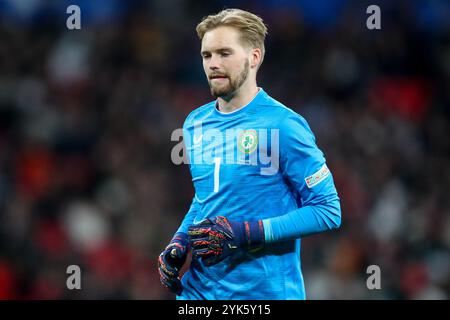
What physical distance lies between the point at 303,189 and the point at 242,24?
0.91 metres

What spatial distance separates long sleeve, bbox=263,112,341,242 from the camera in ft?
12.6

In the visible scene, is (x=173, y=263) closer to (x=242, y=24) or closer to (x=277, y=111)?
(x=277, y=111)

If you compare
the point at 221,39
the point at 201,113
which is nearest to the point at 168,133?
the point at 201,113

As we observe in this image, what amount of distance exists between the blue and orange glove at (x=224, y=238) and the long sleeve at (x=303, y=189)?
0.06m

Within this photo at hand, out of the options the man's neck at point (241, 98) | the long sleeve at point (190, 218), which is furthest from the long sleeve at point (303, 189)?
the long sleeve at point (190, 218)

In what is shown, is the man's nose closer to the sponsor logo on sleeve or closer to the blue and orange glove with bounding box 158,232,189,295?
the sponsor logo on sleeve

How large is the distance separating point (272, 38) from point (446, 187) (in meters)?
3.31

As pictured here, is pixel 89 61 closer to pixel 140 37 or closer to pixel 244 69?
pixel 140 37

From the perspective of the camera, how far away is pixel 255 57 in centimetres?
411

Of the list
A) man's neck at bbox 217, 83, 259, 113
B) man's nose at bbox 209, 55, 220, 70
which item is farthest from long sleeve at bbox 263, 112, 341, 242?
man's nose at bbox 209, 55, 220, 70

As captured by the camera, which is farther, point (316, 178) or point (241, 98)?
point (241, 98)

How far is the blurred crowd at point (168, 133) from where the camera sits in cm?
836

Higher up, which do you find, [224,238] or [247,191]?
[247,191]

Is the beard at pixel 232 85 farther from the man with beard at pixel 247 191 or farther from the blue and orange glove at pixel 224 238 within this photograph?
the blue and orange glove at pixel 224 238
